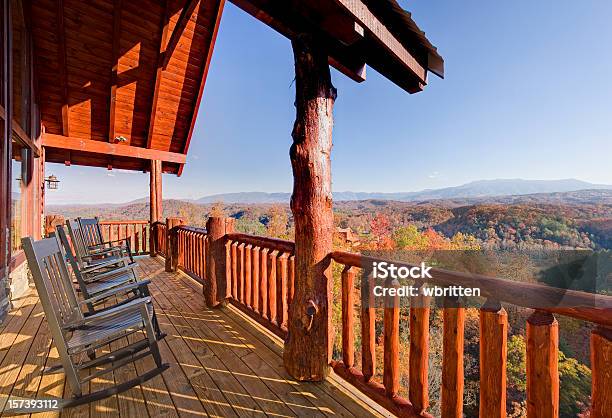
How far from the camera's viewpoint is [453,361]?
1374mm

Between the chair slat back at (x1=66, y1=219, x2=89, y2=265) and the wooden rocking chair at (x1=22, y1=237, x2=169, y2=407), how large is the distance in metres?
1.54

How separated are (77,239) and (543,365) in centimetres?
451

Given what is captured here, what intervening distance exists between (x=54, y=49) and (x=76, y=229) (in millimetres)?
3801

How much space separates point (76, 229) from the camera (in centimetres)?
359

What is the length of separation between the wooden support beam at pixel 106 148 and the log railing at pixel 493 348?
6811mm

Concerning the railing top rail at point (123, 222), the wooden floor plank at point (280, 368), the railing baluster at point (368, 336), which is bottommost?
the wooden floor plank at point (280, 368)

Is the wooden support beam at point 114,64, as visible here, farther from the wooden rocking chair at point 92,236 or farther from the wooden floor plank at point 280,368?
the wooden floor plank at point 280,368

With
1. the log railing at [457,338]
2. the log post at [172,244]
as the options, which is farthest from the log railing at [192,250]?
the log railing at [457,338]

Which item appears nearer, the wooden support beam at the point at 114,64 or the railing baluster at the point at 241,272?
the railing baluster at the point at 241,272

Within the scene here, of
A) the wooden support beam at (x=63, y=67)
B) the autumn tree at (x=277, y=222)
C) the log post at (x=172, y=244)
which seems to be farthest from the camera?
the autumn tree at (x=277, y=222)

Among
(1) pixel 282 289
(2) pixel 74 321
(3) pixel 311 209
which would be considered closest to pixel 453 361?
(3) pixel 311 209

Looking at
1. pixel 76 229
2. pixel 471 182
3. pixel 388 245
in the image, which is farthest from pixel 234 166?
pixel 471 182

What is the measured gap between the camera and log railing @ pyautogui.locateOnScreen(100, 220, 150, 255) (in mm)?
6949

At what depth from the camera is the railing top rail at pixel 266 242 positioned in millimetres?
2414
